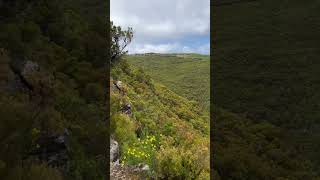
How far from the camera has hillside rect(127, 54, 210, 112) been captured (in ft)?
282

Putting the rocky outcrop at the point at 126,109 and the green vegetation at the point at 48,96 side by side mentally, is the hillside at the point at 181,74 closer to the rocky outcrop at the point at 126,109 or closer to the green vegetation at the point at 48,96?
the rocky outcrop at the point at 126,109

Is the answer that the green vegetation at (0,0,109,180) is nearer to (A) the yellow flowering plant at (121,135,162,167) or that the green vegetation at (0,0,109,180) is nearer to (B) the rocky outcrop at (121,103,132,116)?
(A) the yellow flowering plant at (121,135,162,167)

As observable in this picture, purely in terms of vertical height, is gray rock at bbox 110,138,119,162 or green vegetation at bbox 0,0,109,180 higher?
green vegetation at bbox 0,0,109,180

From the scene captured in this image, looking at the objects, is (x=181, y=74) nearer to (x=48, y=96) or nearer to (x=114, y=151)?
(x=48, y=96)

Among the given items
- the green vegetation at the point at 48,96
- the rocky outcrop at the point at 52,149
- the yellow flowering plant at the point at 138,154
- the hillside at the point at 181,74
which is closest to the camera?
the green vegetation at the point at 48,96
